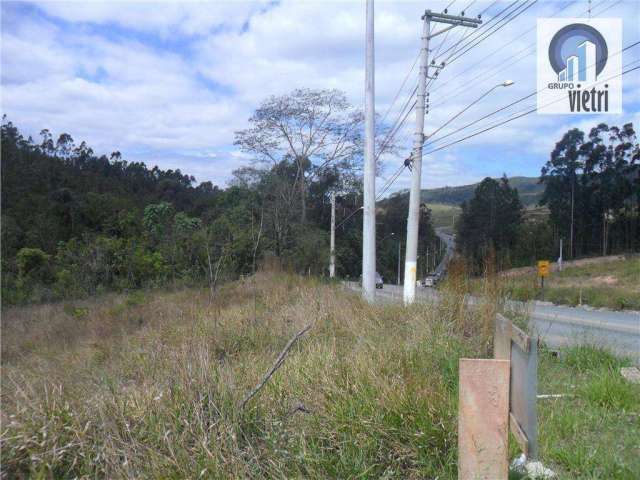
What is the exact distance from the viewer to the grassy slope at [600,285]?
84.9 ft

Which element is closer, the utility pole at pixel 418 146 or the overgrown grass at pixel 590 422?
the overgrown grass at pixel 590 422

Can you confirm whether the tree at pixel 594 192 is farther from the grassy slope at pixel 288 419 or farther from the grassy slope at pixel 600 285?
the grassy slope at pixel 288 419

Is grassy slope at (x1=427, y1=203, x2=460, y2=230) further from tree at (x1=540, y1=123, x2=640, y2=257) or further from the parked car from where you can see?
the parked car

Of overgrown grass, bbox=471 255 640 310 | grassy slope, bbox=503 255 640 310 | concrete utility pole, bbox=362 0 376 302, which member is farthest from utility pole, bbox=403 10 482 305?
grassy slope, bbox=503 255 640 310

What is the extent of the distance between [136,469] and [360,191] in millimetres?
34113

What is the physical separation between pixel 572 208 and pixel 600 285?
6.80 m

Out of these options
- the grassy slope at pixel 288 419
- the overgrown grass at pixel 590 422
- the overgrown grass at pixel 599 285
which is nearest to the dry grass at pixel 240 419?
the grassy slope at pixel 288 419

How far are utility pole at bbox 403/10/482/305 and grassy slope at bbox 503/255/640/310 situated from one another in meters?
13.5

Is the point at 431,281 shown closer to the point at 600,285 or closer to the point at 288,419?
the point at 288,419

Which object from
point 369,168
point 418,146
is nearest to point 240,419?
point 369,168

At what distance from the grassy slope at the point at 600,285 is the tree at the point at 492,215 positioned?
3.64 metres

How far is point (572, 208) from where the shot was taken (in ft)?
118

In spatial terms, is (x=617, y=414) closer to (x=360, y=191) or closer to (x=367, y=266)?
(x=367, y=266)

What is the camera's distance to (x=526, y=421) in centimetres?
324
